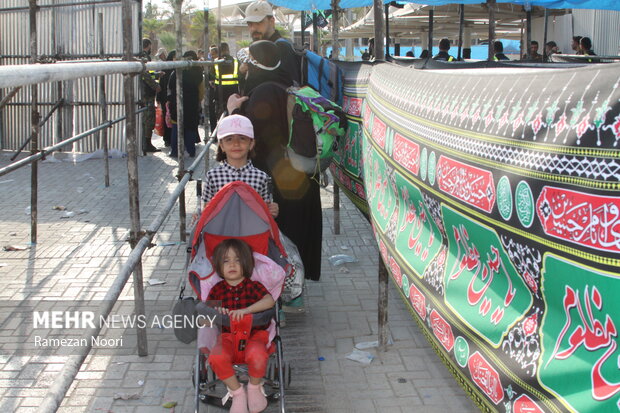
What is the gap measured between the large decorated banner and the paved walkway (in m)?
0.92

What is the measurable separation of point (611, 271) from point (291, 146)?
3.41 m

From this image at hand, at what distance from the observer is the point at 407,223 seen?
3.45 metres

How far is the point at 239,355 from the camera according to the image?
11.6 feet

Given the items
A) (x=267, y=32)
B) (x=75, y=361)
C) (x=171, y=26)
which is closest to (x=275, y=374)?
(x=75, y=361)

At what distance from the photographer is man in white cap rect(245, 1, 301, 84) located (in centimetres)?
524

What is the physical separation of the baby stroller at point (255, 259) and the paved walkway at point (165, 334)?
0.63 ft

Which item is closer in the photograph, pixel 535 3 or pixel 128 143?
pixel 128 143

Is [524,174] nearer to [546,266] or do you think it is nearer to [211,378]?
[546,266]

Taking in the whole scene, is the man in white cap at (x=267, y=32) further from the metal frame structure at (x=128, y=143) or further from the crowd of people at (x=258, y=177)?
the metal frame structure at (x=128, y=143)

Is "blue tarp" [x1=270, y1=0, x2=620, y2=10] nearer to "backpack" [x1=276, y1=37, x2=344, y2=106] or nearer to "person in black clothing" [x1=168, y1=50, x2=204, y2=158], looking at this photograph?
"person in black clothing" [x1=168, y1=50, x2=204, y2=158]

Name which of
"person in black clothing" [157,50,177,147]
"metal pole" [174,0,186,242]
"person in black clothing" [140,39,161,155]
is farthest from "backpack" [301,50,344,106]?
"person in black clothing" [157,50,177,147]

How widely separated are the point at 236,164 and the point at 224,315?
45.3 inches

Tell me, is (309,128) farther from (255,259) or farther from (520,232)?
(520,232)

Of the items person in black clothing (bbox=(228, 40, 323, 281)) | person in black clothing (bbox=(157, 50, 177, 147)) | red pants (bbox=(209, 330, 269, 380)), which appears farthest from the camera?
person in black clothing (bbox=(157, 50, 177, 147))
